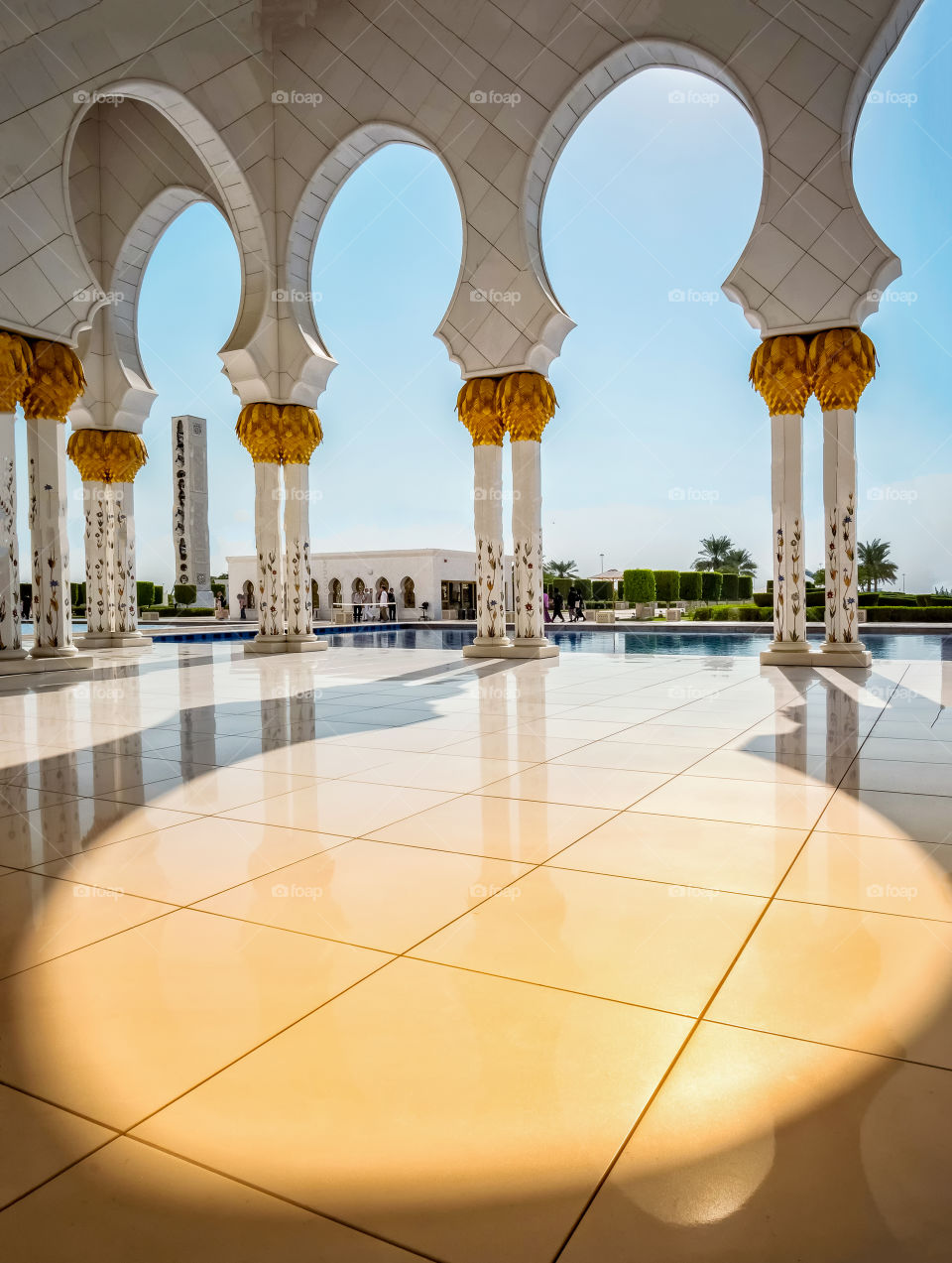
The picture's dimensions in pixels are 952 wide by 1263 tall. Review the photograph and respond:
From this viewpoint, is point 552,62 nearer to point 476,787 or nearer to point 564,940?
point 476,787

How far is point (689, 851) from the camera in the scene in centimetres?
255

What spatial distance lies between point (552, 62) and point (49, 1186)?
427 inches

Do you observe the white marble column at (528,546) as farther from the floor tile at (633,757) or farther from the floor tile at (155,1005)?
the floor tile at (155,1005)

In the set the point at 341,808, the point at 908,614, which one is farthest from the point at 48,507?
the point at 908,614

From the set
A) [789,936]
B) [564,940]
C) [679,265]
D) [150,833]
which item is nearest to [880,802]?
[789,936]

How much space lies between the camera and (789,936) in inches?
76.2

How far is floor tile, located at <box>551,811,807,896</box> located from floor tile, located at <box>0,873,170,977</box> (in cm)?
119

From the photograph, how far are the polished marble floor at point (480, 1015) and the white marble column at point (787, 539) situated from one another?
5317 millimetres

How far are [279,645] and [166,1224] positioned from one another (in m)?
10.7

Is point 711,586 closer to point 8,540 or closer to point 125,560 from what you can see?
point 125,560

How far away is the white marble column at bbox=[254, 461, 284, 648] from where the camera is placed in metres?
11.4

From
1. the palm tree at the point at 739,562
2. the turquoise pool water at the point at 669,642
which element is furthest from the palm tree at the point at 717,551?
the turquoise pool water at the point at 669,642

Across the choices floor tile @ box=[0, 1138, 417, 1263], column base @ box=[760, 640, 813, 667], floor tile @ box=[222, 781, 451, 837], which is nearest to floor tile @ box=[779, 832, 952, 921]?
floor tile @ box=[222, 781, 451, 837]

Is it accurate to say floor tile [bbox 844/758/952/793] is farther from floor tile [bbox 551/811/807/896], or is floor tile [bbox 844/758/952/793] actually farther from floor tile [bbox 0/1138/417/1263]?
floor tile [bbox 0/1138/417/1263]
